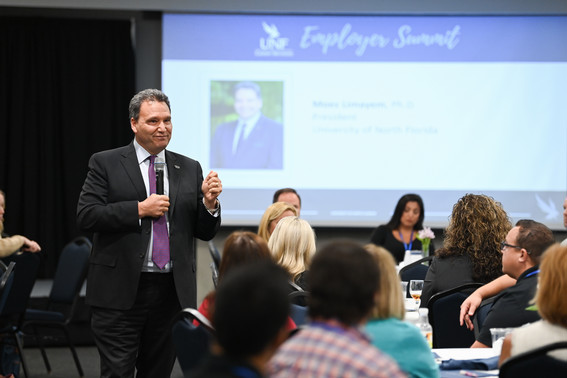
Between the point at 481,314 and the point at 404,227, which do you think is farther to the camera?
the point at 404,227

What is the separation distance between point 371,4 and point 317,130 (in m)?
1.37

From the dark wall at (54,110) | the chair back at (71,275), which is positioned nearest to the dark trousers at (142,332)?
the chair back at (71,275)

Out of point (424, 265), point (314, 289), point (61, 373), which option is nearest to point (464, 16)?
point (424, 265)

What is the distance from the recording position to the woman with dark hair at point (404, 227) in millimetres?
6496

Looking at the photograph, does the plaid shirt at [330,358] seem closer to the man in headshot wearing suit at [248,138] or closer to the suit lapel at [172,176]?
the suit lapel at [172,176]

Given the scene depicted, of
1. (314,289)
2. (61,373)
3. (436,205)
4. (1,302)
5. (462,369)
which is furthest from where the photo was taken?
(436,205)

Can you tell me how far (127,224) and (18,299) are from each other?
2513mm

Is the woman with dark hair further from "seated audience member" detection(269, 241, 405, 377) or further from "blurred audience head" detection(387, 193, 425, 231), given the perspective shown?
"seated audience member" detection(269, 241, 405, 377)

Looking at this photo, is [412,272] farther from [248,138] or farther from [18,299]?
[248,138]

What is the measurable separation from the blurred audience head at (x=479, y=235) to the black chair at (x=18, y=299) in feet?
9.29

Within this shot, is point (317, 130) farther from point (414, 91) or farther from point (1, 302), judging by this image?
point (1, 302)

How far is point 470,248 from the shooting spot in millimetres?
3842

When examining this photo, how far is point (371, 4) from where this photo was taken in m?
7.47

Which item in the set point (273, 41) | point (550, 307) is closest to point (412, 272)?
point (550, 307)
